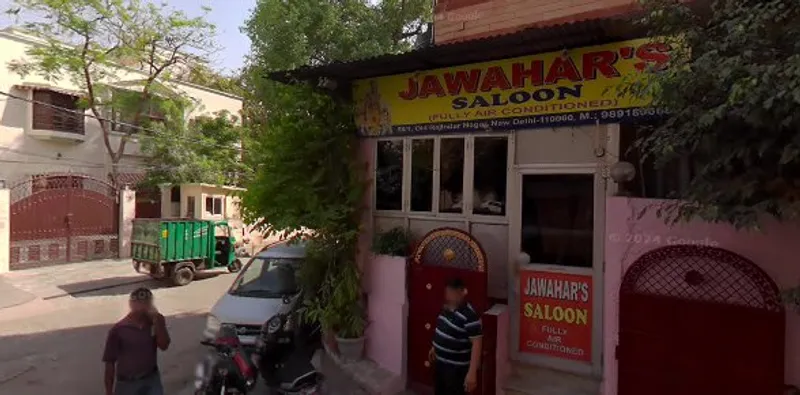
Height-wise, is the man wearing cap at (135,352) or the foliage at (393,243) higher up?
the foliage at (393,243)

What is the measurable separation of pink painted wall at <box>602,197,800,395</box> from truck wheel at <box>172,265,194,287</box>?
11545mm

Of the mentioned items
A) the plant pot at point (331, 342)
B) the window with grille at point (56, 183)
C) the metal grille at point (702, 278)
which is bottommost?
the plant pot at point (331, 342)

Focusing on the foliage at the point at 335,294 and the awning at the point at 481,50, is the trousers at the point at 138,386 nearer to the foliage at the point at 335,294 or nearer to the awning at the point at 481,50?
the foliage at the point at 335,294

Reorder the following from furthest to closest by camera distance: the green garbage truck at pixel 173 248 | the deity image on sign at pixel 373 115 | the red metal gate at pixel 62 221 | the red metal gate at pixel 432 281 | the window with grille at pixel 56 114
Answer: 1. the window with grille at pixel 56 114
2. the red metal gate at pixel 62 221
3. the green garbage truck at pixel 173 248
4. the deity image on sign at pixel 373 115
5. the red metal gate at pixel 432 281

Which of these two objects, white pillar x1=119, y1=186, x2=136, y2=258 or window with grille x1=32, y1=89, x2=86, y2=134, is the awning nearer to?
white pillar x1=119, y1=186, x2=136, y2=258

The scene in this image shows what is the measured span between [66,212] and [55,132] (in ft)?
12.0

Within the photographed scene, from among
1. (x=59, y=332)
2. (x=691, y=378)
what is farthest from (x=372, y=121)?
(x=59, y=332)

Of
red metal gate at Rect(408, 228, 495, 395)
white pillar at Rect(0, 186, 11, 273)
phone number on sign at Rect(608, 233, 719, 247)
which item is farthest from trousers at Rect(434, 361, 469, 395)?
white pillar at Rect(0, 186, 11, 273)

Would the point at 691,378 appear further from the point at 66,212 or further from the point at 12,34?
the point at 12,34

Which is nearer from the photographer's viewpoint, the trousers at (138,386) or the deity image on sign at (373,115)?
the trousers at (138,386)

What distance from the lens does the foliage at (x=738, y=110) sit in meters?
2.69

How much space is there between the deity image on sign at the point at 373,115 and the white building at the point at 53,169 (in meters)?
13.6

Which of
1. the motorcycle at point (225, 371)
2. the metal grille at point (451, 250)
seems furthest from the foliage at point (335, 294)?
the motorcycle at point (225, 371)

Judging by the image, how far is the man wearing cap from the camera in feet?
14.3
